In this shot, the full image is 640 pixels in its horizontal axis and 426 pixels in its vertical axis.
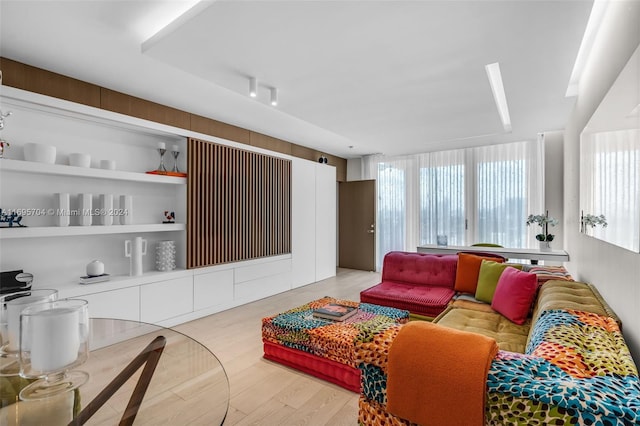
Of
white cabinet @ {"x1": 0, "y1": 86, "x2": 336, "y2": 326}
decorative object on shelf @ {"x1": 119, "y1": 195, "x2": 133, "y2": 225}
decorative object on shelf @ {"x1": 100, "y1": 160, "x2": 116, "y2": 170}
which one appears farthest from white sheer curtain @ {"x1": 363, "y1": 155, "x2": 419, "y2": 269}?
decorative object on shelf @ {"x1": 100, "y1": 160, "x2": 116, "y2": 170}

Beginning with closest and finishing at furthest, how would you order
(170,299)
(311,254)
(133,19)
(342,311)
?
(133,19) < (342,311) < (170,299) < (311,254)

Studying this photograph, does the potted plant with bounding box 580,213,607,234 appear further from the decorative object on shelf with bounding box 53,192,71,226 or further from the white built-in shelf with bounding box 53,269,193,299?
the decorative object on shelf with bounding box 53,192,71,226

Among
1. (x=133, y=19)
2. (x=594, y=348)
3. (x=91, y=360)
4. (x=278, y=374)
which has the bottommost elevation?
(x=278, y=374)

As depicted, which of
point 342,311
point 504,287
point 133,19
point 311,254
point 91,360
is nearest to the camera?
point 91,360

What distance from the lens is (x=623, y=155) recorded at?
4.85 ft

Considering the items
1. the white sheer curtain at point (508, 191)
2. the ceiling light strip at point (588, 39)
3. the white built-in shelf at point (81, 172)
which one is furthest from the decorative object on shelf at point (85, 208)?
the white sheer curtain at point (508, 191)

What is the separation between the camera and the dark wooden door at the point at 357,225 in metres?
6.84

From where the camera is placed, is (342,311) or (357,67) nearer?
(357,67)

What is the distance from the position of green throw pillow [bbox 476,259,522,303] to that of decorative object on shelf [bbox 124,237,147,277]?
354 cm

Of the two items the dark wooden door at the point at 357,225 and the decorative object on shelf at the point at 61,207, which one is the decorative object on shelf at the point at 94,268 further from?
the dark wooden door at the point at 357,225

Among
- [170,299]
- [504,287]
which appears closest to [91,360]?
[170,299]

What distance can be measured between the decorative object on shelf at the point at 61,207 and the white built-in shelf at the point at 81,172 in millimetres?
214

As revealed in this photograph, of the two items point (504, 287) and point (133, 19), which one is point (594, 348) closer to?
point (504, 287)

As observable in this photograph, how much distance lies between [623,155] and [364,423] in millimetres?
1758
